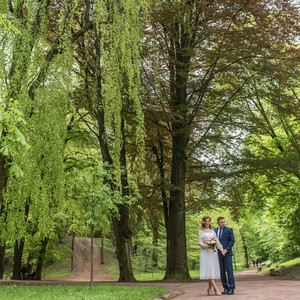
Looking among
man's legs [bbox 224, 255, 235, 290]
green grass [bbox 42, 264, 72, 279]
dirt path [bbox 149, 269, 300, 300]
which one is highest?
green grass [bbox 42, 264, 72, 279]

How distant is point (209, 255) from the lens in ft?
29.7

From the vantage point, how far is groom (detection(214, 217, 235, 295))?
886cm

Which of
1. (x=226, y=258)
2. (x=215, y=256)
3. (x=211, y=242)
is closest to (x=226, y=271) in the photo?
(x=226, y=258)

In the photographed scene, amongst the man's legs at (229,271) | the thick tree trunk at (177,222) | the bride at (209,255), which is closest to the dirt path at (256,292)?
the man's legs at (229,271)

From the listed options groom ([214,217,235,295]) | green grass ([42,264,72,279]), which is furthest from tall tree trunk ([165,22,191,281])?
green grass ([42,264,72,279])

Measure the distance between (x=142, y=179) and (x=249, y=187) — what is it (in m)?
4.66

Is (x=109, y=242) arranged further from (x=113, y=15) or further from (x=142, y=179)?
(x=113, y=15)

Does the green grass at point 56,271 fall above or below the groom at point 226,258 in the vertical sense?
above

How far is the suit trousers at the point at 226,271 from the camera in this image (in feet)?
29.0

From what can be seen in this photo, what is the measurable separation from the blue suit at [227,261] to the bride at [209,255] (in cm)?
18

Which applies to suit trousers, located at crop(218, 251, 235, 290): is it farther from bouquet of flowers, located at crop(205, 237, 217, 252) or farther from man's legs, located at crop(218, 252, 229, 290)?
bouquet of flowers, located at crop(205, 237, 217, 252)

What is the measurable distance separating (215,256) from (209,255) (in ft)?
0.47

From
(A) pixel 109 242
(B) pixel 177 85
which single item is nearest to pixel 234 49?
(B) pixel 177 85

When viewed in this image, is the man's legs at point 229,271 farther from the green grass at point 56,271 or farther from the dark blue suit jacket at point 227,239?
the green grass at point 56,271
